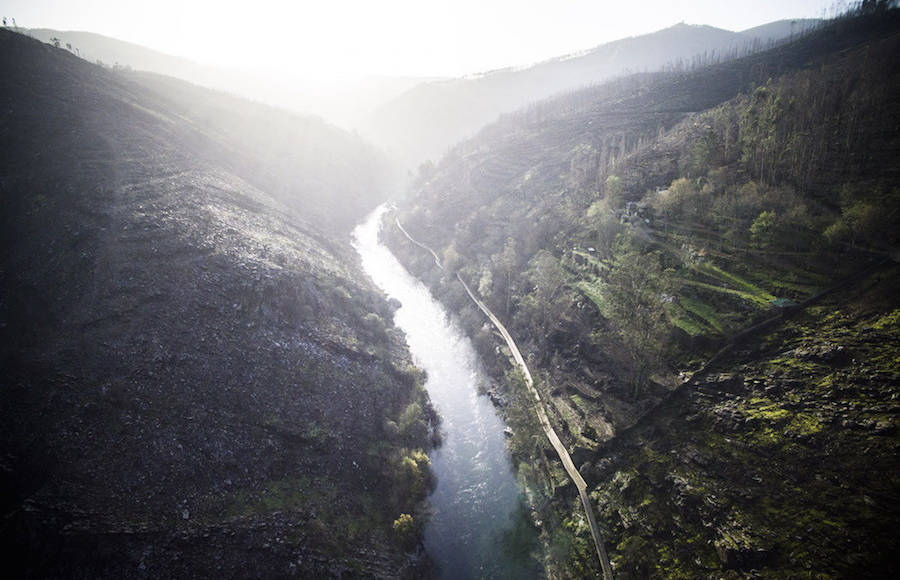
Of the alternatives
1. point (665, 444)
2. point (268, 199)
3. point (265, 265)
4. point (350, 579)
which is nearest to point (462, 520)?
point (350, 579)

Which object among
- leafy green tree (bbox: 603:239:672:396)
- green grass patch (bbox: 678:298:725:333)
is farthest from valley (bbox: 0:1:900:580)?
green grass patch (bbox: 678:298:725:333)

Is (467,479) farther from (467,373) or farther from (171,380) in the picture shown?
(171,380)

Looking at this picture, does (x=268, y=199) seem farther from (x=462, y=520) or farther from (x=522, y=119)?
(x=522, y=119)

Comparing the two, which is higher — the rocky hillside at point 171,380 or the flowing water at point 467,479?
the rocky hillside at point 171,380

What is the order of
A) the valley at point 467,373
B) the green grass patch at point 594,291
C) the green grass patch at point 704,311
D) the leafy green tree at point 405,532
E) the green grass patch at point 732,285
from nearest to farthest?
the valley at point 467,373 → the leafy green tree at point 405,532 → the green grass patch at point 732,285 → the green grass patch at point 704,311 → the green grass patch at point 594,291

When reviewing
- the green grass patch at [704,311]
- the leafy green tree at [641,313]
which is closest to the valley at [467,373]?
the leafy green tree at [641,313]

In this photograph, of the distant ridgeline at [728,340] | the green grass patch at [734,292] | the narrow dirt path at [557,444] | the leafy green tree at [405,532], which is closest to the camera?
the distant ridgeline at [728,340]

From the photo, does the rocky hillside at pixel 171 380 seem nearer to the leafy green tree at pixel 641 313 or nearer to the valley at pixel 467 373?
the valley at pixel 467 373
